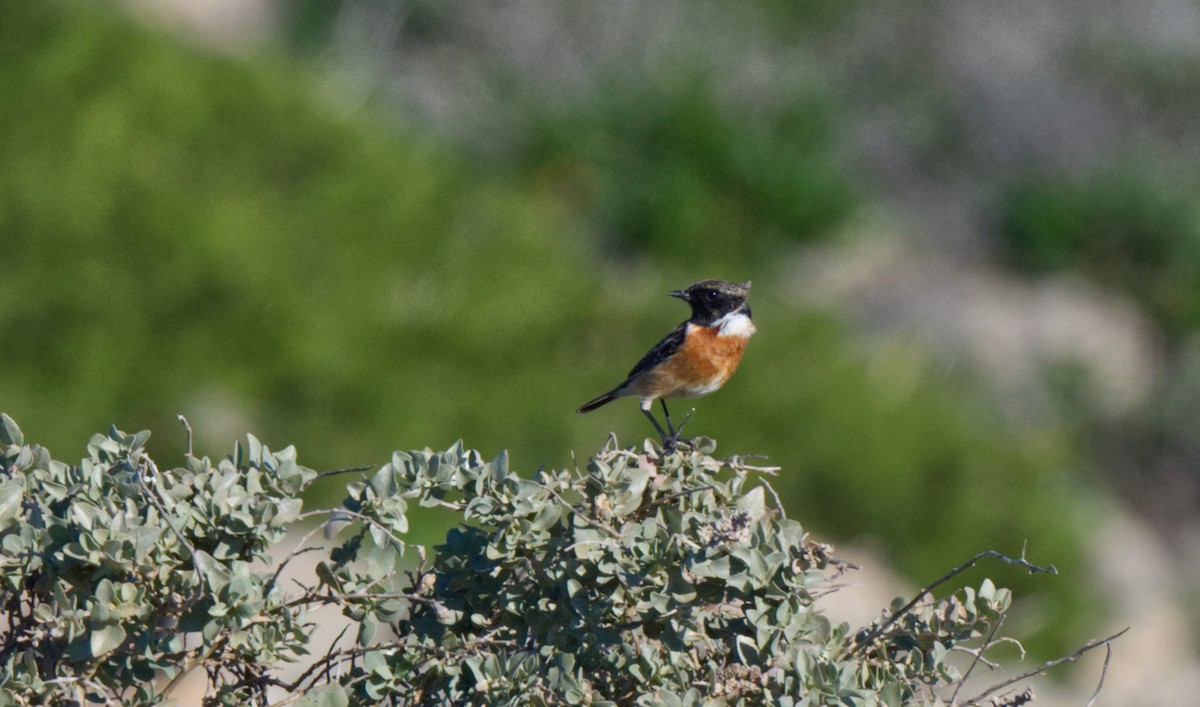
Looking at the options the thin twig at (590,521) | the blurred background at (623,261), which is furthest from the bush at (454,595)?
the blurred background at (623,261)

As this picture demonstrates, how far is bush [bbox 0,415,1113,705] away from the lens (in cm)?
252

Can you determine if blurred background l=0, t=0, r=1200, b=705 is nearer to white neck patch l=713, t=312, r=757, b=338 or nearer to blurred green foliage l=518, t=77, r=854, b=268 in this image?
blurred green foliage l=518, t=77, r=854, b=268

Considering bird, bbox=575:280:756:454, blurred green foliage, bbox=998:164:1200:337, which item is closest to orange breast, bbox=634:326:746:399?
bird, bbox=575:280:756:454

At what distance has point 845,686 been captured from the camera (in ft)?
8.45

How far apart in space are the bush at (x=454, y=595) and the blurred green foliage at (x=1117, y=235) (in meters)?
11.6

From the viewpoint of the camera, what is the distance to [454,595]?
2812 mm

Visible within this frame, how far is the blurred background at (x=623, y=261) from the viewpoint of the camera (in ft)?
31.9

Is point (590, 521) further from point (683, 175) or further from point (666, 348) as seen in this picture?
point (683, 175)

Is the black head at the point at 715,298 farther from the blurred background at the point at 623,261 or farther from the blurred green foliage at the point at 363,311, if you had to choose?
the blurred green foliage at the point at 363,311

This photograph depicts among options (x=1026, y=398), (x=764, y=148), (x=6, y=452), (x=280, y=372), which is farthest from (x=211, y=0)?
(x=6, y=452)

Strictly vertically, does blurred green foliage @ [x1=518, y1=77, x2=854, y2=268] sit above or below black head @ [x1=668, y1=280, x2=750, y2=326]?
above

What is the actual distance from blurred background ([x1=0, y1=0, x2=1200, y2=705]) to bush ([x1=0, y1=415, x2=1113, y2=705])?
558 centimetres

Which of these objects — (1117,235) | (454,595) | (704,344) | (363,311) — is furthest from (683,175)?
(454,595)

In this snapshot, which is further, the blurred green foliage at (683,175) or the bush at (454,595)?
the blurred green foliage at (683,175)
